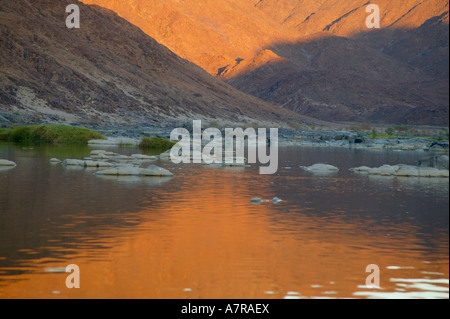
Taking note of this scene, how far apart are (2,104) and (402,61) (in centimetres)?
11707

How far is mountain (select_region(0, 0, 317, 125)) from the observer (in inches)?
2672

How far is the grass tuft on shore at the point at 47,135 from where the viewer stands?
37219mm

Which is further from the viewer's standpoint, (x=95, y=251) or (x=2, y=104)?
(x=2, y=104)

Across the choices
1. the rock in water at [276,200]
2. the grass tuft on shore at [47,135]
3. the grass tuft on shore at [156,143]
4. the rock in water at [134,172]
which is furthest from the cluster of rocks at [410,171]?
the grass tuft on shore at [47,135]

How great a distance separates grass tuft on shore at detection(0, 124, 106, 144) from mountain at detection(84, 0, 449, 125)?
7777 cm

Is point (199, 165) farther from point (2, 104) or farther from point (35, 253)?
point (2, 104)

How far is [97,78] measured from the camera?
263ft

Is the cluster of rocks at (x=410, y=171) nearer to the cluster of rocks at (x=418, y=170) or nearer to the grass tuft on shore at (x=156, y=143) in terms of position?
the cluster of rocks at (x=418, y=170)

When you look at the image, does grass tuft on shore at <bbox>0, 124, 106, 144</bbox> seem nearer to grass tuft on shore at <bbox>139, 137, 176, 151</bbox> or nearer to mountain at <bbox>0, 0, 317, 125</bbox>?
grass tuft on shore at <bbox>139, 137, 176, 151</bbox>

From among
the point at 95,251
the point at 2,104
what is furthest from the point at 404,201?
the point at 2,104

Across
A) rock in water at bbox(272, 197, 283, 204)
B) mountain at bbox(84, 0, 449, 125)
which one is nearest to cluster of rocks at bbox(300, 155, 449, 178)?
rock in water at bbox(272, 197, 283, 204)

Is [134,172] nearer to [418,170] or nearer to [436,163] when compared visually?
[418,170]

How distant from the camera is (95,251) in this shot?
321 inches

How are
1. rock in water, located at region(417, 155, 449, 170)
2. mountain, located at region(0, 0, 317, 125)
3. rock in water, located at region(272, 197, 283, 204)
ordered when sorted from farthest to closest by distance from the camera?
mountain, located at region(0, 0, 317, 125) → rock in water, located at region(417, 155, 449, 170) → rock in water, located at region(272, 197, 283, 204)
